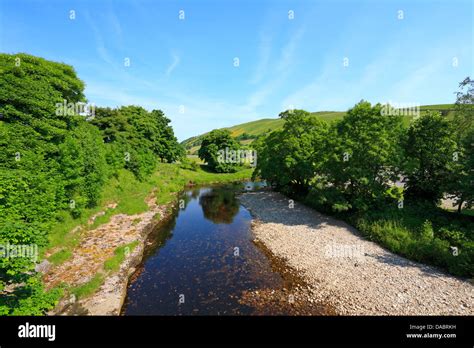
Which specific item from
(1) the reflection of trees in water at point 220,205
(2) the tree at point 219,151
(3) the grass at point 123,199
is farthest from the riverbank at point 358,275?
(2) the tree at point 219,151

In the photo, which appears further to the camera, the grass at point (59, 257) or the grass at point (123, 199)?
the grass at point (123, 199)

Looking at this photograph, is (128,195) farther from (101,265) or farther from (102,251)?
(101,265)

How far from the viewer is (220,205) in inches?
1491

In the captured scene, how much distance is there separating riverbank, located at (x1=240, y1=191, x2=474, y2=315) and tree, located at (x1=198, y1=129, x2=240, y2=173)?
4567 centimetres

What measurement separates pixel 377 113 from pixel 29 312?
28623mm

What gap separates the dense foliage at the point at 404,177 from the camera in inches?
675

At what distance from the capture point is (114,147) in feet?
122

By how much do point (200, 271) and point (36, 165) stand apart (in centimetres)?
1488

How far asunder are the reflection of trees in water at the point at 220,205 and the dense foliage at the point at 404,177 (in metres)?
13.2

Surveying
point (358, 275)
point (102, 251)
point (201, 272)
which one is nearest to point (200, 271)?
point (201, 272)

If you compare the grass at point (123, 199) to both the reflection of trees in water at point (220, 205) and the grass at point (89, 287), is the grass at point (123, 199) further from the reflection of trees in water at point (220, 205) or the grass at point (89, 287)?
the reflection of trees in water at point (220, 205)
